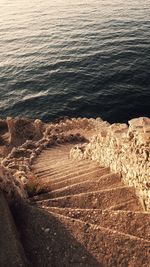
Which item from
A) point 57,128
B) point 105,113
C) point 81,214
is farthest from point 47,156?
point 81,214

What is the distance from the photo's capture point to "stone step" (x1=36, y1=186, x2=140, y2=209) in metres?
8.12

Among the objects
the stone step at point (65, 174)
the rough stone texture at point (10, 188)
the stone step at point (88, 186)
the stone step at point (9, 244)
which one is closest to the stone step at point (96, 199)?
the rough stone texture at point (10, 188)

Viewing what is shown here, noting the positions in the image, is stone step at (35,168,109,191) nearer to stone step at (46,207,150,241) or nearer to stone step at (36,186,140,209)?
stone step at (36,186,140,209)

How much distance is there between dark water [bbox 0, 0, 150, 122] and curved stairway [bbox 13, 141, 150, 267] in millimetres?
16562

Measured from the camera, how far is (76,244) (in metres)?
6.71

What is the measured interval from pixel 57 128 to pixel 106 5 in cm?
3709

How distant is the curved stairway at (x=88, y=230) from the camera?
6395mm

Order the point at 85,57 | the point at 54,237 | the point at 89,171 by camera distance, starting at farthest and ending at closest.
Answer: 1. the point at 85,57
2. the point at 89,171
3. the point at 54,237

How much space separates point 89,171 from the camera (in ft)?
37.2

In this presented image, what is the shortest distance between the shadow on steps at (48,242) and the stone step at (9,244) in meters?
0.31

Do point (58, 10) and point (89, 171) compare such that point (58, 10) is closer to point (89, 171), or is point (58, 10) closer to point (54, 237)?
point (89, 171)

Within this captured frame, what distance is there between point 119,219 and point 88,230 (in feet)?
2.25

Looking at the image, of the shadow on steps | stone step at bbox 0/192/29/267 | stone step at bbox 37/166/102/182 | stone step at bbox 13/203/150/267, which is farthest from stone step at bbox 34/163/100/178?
stone step at bbox 0/192/29/267

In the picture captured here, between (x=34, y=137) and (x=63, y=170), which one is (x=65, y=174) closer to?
(x=63, y=170)
